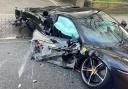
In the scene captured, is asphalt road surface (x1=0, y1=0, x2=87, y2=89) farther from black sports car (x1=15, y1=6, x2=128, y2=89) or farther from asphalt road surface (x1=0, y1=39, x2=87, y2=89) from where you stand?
black sports car (x1=15, y1=6, x2=128, y2=89)

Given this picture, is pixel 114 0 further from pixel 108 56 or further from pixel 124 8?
pixel 108 56

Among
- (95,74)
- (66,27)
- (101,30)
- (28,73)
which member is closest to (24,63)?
(28,73)

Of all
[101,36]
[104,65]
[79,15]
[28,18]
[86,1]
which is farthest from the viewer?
[86,1]

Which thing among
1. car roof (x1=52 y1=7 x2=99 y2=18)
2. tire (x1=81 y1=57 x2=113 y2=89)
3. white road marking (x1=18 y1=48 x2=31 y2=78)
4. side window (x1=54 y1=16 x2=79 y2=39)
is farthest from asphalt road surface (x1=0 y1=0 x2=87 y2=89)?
car roof (x1=52 y1=7 x2=99 y2=18)

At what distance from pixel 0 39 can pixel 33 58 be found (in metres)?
2.41

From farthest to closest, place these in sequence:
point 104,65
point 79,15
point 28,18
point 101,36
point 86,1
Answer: point 86,1 < point 28,18 < point 79,15 < point 101,36 < point 104,65

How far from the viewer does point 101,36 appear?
779 cm

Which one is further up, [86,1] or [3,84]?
[86,1]

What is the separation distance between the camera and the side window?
798 cm

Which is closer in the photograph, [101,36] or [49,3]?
[101,36]

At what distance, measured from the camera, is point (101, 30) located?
8.00 metres

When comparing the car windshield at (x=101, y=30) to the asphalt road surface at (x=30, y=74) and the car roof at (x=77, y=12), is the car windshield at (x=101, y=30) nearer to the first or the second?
the car roof at (x=77, y=12)

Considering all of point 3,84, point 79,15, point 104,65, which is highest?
point 79,15

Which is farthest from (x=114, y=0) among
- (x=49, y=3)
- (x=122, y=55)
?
(x=122, y=55)
